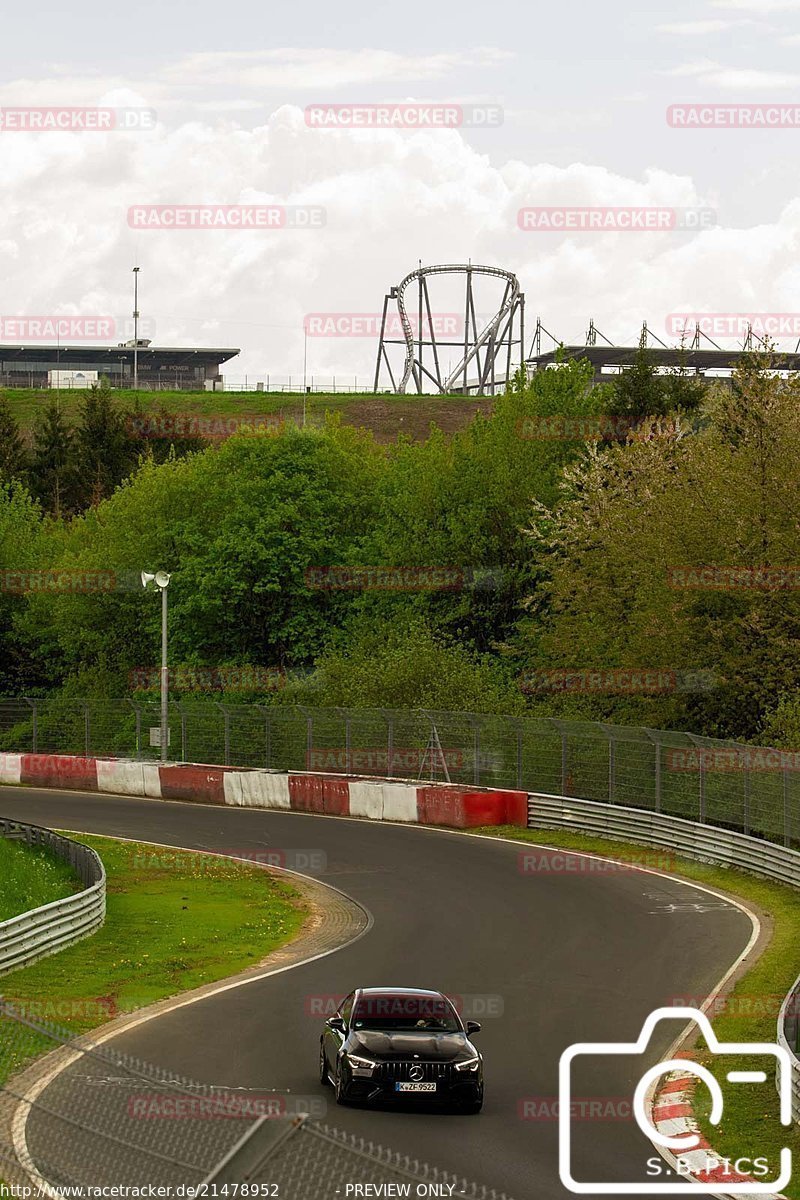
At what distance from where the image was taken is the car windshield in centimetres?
1581

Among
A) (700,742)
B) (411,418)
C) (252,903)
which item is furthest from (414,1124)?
(411,418)

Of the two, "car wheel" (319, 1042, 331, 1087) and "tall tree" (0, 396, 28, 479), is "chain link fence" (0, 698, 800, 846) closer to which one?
"car wheel" (319, 1042, 331, 1087)

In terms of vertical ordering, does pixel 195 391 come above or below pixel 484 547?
above

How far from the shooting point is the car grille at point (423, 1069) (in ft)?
49.2

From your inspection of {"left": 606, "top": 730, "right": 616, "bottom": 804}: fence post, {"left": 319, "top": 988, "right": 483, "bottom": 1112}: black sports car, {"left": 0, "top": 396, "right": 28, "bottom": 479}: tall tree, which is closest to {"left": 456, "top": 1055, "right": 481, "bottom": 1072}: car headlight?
{"left": 319, "top": 988, "right": 483, "bottom": 1112}: black sports car

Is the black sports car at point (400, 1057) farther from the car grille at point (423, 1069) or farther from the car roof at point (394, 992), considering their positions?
the car roof at point (394, 992)

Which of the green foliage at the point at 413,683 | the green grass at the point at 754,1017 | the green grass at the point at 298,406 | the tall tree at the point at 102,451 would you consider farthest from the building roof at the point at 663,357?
the green grass at the point at 754,1017

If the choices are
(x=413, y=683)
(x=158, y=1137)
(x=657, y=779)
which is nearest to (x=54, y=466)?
(x=413, y=683)

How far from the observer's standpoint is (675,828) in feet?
112

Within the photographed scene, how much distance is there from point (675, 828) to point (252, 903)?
10298 mm

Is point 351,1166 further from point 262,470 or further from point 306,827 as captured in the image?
point 262,470

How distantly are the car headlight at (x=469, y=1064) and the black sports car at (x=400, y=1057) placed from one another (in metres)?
0.01

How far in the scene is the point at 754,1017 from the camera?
770 inches

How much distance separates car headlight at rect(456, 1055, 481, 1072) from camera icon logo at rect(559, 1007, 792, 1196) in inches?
37.0
